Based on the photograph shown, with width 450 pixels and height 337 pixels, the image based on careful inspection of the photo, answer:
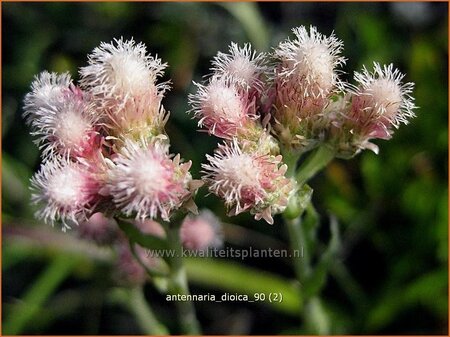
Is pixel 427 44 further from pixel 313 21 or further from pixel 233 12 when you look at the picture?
pixel 233 12

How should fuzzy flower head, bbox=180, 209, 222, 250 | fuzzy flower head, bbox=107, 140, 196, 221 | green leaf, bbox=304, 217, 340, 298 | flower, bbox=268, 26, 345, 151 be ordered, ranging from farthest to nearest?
1. fuzzy flower head, bbox=180, 209, 222, 250
2. green leaf, bbox=304, 217, 340, 298
3. flower, bbox=268, 26, 345, 151
4. fuzzy flower head, bbox=107, 140, 196, 221

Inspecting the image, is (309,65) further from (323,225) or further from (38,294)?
(38,294)

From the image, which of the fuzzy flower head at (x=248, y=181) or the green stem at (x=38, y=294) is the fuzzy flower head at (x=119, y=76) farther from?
the green stem at (x=38, y=294)

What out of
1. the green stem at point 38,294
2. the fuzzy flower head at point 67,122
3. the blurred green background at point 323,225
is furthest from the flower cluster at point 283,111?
the green stem at point 38,294

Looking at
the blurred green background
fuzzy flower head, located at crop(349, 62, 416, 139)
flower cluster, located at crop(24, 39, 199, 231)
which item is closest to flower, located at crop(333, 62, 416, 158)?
fuzzy flower head, located at crop(349, 62, 416, 139)

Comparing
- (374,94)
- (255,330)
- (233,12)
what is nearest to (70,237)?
(255,330)

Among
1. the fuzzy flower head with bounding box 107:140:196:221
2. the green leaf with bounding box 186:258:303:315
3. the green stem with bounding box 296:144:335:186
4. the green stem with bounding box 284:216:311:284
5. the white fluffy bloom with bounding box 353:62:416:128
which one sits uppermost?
the green leaf with bounding box 186:258:303:315

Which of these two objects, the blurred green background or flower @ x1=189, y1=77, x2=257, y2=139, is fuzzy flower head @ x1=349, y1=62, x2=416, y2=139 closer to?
flower @ x1=189, y1=77, x2=257, y2=139

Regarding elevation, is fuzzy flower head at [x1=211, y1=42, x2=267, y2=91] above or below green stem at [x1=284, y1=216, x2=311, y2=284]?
above
